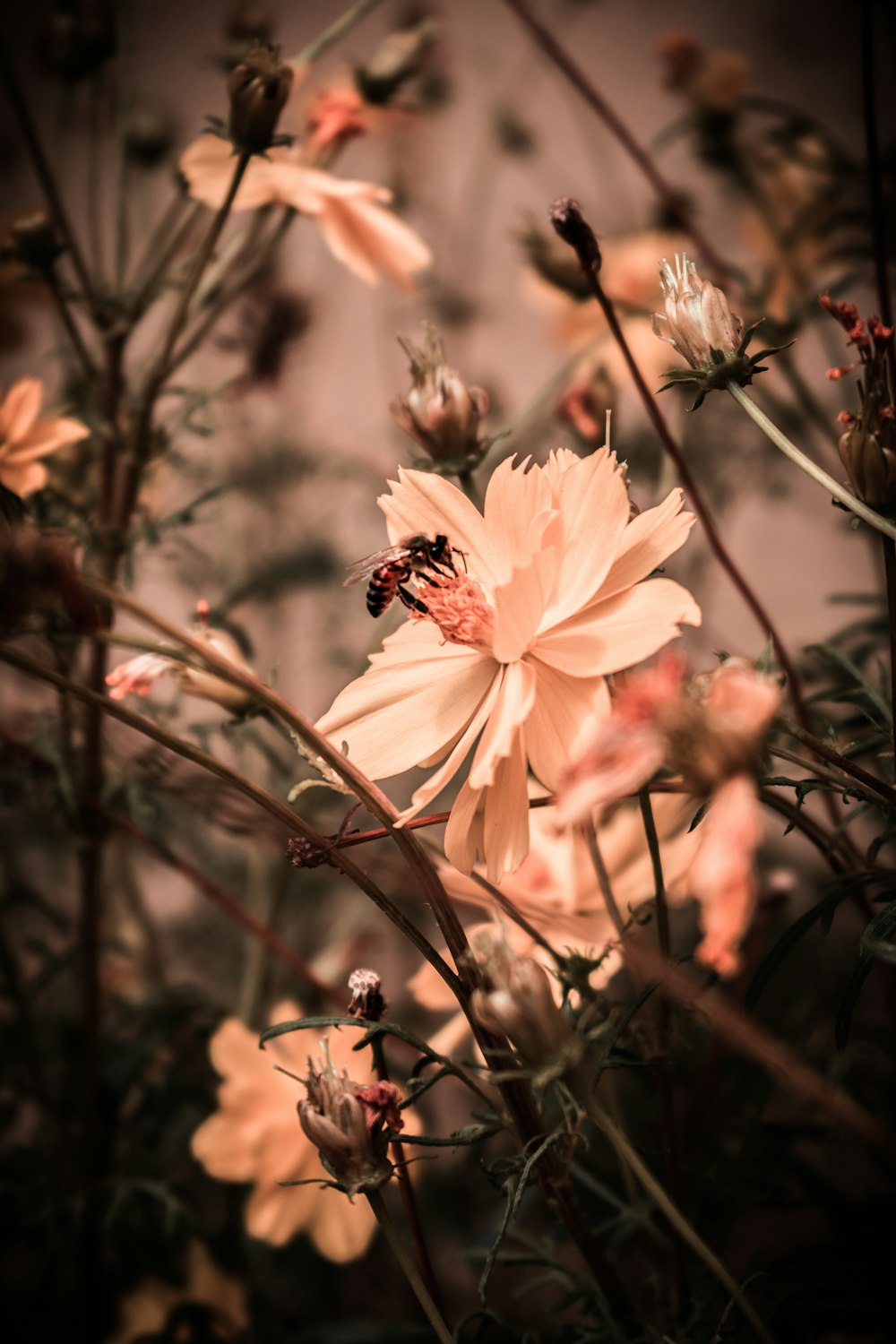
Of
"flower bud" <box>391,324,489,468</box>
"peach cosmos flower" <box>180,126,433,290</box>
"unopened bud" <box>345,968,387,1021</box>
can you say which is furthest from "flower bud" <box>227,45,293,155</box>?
"unopened bud" <box>345,968,387,1021</box>

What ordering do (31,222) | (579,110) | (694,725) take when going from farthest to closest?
(579,110) → (31,222) → (694,725)

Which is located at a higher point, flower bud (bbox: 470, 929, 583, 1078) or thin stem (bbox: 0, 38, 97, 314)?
thin stem (bbox: 0, 38, 97, 314)

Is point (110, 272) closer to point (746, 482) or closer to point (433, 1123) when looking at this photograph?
point (746, 482)

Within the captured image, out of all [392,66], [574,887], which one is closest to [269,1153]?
[574,887]

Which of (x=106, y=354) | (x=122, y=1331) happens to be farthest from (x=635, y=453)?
(x=122, y=1331)

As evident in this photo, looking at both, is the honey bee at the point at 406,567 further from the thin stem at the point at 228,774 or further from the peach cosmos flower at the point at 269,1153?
the peach cosmos flower at the point at 269,1153

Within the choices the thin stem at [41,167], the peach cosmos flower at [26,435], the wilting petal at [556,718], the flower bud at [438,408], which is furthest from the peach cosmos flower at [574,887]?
the thin stem at [41,167]

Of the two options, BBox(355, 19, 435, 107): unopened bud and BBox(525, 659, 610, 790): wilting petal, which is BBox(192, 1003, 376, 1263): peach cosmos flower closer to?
BBox(525, 659, 610, 790): wilting petal
